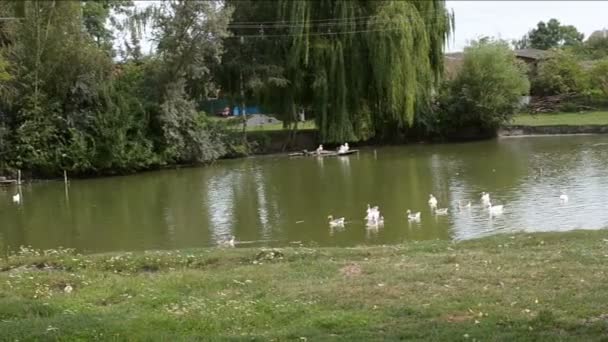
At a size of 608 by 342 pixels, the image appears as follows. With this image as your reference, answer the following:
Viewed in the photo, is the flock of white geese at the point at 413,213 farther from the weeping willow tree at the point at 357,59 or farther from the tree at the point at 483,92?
the tree at the point at 483,92

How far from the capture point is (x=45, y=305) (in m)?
7.93

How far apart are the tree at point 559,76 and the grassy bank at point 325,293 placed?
4820 centimetres

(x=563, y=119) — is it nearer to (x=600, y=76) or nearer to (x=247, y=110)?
(x=600, y=76)

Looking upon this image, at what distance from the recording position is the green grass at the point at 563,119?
47312mm

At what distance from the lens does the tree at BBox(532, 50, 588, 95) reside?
186ft

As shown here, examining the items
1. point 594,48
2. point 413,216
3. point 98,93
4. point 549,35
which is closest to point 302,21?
point 98,93

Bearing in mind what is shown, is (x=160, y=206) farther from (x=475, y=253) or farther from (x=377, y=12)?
(x=377, y=12)

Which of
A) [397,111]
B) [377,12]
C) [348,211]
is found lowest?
[348,211]

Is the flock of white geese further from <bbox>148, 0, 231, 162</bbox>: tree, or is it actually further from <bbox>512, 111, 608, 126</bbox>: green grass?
<bbox>512, 111, 608, 126</bbox>: green grass

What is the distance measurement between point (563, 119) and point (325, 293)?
46.4m

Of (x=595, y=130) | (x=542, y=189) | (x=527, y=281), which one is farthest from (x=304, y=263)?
(x=595, y=130)

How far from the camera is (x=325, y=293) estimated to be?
329 inches

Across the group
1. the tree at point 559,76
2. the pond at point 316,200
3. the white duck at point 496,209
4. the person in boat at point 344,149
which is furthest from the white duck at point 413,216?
the tree at point 559,76

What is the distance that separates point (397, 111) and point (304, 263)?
3111 centimetres
